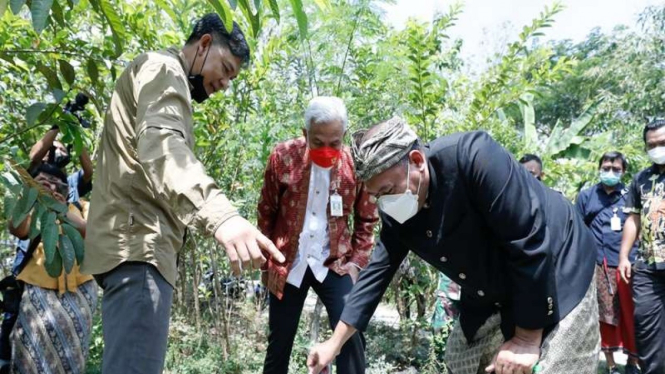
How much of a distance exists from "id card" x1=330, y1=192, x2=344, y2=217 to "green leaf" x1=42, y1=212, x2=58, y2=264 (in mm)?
1633

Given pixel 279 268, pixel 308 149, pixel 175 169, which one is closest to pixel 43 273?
pixel 279 268

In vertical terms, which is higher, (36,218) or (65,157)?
(36,218)

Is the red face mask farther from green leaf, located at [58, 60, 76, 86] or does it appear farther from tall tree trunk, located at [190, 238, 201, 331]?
tall tree trunk, located at [190, 238, 201, 331]

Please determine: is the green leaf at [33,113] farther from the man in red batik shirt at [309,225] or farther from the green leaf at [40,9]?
the man in red batik shirt at [309,225]

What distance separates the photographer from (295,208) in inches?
141

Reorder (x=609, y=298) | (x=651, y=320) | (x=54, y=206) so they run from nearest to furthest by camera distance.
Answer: (x=54, y=206) < (x=651, y=320) < (x=609, y=298)

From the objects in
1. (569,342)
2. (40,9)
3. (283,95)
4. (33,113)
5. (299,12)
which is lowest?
(569,342)

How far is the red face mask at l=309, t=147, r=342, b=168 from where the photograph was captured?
11.5 feet

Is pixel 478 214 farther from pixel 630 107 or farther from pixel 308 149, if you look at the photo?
pixel 630 107

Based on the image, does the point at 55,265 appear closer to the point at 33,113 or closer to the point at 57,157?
the point at 33,113

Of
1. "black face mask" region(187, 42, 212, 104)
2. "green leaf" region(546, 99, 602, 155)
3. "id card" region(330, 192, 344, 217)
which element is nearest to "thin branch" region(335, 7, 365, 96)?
"id card" region(330, 192, 344, 217)

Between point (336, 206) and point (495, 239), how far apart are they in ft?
4.86

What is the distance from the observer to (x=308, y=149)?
11.7ft

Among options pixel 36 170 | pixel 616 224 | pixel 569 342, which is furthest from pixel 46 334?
pixel 616 224
